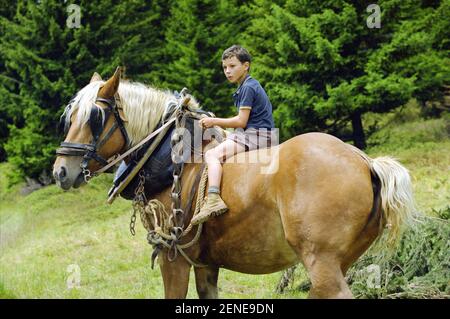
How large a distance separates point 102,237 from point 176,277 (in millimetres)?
9332

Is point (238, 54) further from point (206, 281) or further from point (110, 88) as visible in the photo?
point (206, 281)

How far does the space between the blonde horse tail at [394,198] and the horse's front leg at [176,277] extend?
1.69m

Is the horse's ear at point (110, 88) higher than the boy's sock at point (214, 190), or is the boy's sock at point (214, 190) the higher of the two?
the horse's ear at point (110, 88)

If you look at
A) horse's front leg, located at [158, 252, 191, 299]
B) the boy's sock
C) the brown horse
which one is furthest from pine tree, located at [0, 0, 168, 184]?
the boy's sock

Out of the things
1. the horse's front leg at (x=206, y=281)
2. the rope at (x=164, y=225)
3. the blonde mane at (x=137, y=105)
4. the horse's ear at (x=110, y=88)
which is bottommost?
the horse's front leg at (x=206, y=281)

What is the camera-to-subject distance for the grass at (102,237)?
31.6 feet

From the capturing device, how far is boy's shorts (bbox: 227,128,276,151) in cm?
544

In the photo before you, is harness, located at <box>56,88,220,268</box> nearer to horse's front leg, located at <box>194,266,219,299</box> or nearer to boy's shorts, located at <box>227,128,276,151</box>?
horse's front leg, located at <box>194,266,219,299</box>

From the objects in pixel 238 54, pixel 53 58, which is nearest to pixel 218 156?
pixel 238 54

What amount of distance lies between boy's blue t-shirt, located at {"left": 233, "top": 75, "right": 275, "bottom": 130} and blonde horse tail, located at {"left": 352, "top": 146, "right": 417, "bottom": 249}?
1.13 metres

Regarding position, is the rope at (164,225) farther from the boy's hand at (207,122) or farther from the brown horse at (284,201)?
the boy's hand at (207,122)

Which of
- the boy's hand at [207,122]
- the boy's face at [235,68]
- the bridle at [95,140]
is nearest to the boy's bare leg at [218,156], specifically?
the boy's hand at [207,122]

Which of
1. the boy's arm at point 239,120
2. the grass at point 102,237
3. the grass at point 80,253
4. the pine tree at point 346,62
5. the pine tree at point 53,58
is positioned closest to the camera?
the boy's arm at point 239,120
